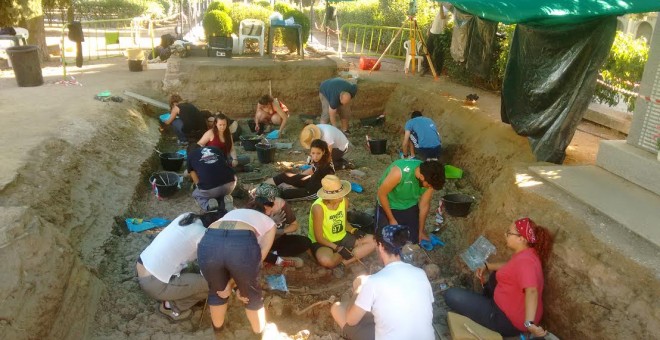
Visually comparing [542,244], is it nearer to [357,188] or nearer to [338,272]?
[338,272]

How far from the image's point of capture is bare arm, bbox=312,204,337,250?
521 cm

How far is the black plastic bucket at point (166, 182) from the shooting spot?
7.04 metres

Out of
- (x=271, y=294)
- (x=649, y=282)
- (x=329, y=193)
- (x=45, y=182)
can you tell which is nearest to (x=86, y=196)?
(x=45, y=182)

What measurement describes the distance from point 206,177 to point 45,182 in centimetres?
181

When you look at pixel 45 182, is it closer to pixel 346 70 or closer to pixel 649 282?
pixel 649 282

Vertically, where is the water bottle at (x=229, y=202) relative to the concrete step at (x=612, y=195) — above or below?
below

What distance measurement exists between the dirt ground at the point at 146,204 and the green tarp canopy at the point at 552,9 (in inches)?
71.2

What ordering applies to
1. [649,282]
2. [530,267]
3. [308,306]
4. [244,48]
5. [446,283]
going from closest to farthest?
[649,282] < [530,267] < [308,306] < [446,283] < [244,48]

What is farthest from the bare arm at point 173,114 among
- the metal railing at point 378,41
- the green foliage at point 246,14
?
the green foliage at point 246,14

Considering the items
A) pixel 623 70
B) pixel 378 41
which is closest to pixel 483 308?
pixel 623 70

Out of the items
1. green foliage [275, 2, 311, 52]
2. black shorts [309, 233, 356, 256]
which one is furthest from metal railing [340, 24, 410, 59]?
black shorts [309, 233, 356, 256]

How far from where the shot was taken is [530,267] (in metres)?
4.08

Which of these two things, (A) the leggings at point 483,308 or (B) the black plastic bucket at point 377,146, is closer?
(A) the leggings at point 483,308

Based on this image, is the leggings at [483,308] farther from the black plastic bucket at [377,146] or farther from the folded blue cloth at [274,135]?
the folded blue cloth at [274,135]
